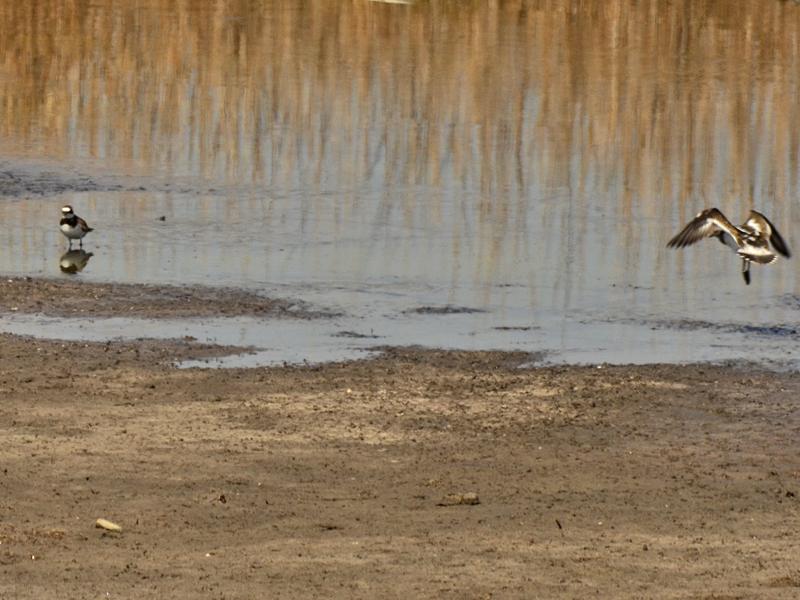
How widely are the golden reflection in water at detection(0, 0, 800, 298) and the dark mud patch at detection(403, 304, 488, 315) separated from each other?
1319mm

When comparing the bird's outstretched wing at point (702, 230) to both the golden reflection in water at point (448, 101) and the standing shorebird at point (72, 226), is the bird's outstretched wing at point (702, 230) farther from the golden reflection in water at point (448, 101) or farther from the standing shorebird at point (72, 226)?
the standing shorebird at point (72, 226)

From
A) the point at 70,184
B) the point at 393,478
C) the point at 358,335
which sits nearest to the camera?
the point at 393,478

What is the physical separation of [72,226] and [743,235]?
5688mm

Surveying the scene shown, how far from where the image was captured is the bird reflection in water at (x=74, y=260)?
1492 centimetres

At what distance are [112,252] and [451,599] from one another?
800cm

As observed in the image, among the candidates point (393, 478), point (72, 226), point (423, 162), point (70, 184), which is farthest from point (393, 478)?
point (423, 162)

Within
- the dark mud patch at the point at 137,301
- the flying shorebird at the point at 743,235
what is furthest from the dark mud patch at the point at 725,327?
the dark mud patch at the point at 137,301

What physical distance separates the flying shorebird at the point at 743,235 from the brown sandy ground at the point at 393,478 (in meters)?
→ 0.76

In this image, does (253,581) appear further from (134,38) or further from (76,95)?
(134,38)

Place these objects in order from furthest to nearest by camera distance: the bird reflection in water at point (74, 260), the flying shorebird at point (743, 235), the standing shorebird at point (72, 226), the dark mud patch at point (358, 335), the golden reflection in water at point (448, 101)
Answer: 1. the golden reflection in water at point (448, 101)
2. the standing shorebird at point (72, 226)
3. the bird reflection in water at point (74, 260)
4. the dark mud patch at point (358, 335)
5. the flying shorebird at point (743, 235)

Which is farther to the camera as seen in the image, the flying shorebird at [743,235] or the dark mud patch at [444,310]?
the dark mud patch at [444,310]

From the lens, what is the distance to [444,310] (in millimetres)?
13836

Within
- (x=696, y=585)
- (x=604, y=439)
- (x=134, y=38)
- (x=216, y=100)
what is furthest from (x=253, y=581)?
(x=134, y=38)

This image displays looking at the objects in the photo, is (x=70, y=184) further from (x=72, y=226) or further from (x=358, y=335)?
(x=358, y=335)
